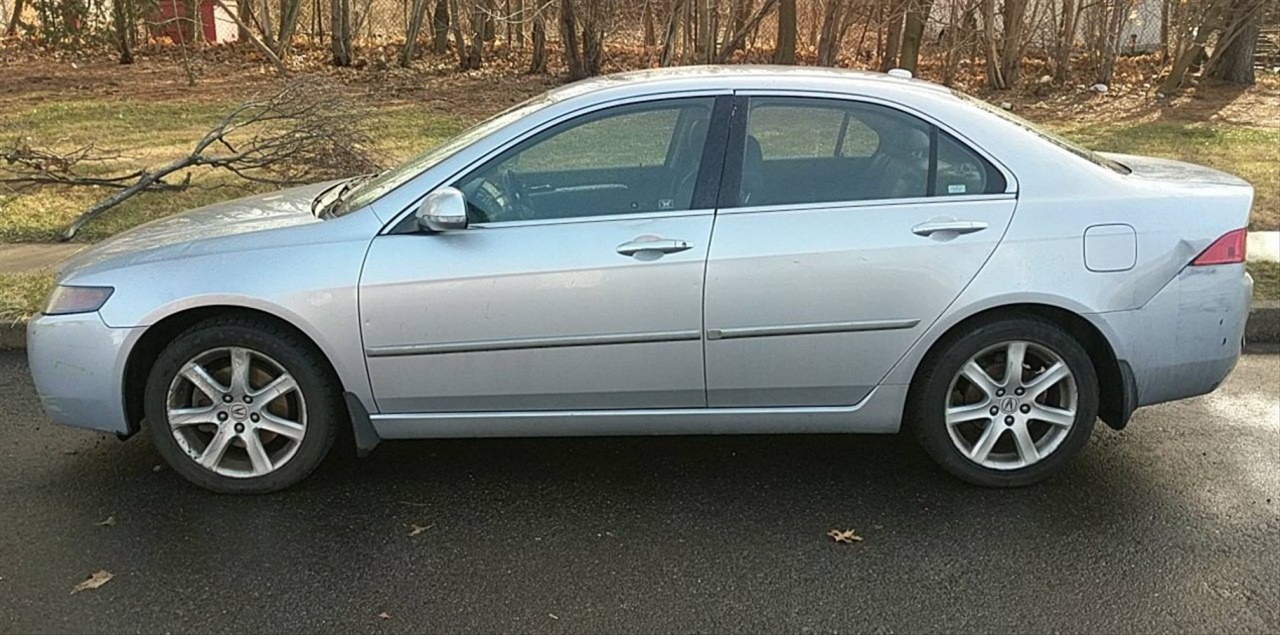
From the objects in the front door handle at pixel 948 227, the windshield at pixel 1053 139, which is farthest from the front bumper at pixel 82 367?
the windshield at pixel 1053 139

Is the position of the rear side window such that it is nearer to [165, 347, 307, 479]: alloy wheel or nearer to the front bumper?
[165, 347, 307, 479]: alloy wheel

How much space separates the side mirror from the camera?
12.1ft

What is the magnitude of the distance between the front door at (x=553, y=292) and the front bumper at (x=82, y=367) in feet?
3.13

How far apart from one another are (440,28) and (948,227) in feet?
54.0

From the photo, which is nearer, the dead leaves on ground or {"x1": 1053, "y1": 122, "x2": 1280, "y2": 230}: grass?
the dead leaves on ground

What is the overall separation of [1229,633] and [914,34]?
43.9 ft

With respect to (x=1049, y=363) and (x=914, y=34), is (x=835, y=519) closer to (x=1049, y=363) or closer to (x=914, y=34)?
(x=1049, y=363)

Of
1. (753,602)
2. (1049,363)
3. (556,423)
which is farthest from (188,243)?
(1049,363)

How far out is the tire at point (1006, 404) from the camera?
390 cm

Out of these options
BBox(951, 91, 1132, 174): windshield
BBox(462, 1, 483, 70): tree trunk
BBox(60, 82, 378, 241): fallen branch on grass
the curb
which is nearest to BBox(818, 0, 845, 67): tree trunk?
BBox(462, 1, 483, 70): tree trunk

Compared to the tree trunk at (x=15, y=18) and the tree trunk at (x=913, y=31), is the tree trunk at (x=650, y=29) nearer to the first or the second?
the tree trunk at (x=913, y=31)

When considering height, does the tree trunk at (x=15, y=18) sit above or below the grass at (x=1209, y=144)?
above

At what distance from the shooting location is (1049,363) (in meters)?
3.95

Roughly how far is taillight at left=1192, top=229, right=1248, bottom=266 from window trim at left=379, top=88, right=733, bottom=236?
1823 mm
